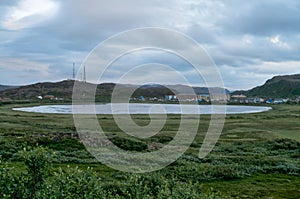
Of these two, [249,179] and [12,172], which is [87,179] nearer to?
Answer: [12,172]

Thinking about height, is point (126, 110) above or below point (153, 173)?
above

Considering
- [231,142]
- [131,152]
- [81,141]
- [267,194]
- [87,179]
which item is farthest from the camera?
[231,142]

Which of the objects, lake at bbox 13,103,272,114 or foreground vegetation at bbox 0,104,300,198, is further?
lake at bbox 13,103,272,114

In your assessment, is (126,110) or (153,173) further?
(126,110)

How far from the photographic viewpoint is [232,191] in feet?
76.7

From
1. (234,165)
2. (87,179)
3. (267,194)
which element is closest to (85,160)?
(234,165)

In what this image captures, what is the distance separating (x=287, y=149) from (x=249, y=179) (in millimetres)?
15361

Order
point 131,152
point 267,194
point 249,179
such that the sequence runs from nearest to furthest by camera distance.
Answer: point 267,194 < point 249,179 < point 131,152

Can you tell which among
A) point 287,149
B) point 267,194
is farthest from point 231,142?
point 267,194

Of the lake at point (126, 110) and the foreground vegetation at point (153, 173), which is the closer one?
the foreground vegetation at point (153, 173)

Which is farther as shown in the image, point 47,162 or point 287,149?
point 287,149

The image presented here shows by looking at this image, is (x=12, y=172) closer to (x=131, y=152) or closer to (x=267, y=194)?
(x=267, y=194)

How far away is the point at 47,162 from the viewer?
34.9 feet

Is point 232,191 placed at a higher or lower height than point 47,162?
lower
